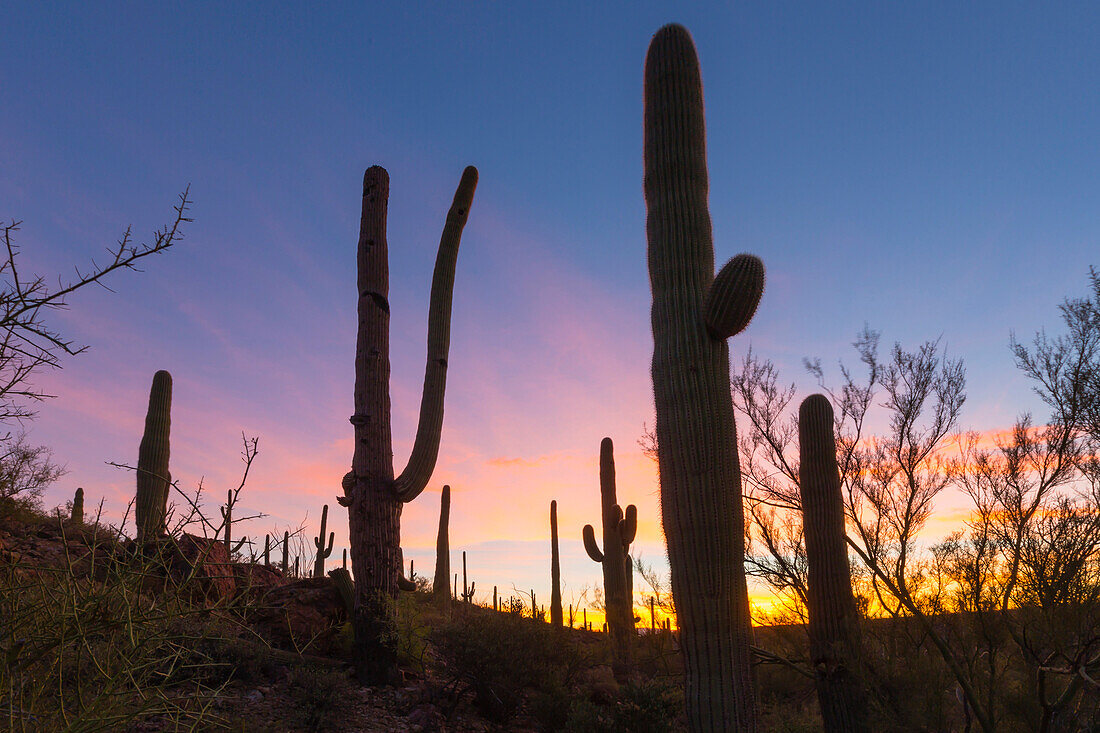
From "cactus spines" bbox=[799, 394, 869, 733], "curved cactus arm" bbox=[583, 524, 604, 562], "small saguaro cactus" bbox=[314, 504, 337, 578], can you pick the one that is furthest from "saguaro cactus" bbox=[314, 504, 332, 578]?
"cactus spines" bbox=[799, 394, 869, 733]

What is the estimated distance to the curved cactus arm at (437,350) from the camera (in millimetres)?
9828

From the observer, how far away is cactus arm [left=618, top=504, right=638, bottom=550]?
16.0m

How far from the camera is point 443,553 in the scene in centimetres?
2234

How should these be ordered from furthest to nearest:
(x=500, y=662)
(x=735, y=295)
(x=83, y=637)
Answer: (x=500, y=662)
(x=735, y=295)
(x=83, y=637)

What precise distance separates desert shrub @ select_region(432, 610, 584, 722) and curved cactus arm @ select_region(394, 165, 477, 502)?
6.33ft

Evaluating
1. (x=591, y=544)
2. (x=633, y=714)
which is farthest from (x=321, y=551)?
(x=633, y=714)

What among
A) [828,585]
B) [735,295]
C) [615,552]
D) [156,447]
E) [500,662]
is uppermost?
[156,447]

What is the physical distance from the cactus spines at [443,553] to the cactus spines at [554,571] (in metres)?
3.03

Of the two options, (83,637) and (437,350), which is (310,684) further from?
(83,637)

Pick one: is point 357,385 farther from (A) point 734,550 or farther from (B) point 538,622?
(A) point 734,550

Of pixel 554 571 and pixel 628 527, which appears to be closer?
pixel 628 527

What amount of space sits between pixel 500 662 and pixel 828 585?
4065 millimetres

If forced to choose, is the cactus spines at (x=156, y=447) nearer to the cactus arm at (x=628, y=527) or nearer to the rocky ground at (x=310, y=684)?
the rocky ground at (x=310, y=684)

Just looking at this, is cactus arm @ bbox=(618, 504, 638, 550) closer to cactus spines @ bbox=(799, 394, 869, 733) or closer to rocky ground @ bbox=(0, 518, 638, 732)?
rocky ground @ bbox=(0, 518, 638, 732)
